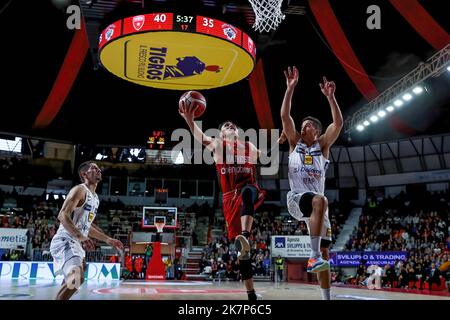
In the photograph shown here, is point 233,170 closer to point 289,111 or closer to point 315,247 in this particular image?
point 289,111

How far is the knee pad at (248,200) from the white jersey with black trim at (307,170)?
0.57 m

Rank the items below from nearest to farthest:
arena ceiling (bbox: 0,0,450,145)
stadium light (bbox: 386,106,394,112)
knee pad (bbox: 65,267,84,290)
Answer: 1. knee pad (bbox: 65,267,84,290)
2. arena ceiling (bbox: 0,0,450,145)
3. stadium light (bbox: 386,106,394,112)

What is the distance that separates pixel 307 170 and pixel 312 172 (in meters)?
0.05

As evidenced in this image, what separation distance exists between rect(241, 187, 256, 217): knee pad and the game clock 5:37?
5.66 meters

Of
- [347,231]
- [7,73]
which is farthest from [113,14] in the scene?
[347,231]

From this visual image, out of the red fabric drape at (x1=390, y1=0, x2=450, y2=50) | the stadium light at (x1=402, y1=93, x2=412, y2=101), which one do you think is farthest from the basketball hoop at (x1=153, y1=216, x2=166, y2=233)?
the red fabric drape at (x1=390, y1=0, x2=450, y2=50)

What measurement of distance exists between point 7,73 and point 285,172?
57.5 feet

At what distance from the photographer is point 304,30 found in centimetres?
1527

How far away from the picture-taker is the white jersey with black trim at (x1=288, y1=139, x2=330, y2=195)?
4.45 m

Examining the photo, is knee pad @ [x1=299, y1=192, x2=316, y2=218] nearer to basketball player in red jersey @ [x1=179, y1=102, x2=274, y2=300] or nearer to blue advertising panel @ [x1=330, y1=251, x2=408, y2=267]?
basketball player in red jersey @ [x1=179, y1=102, x2=274, y2=300]

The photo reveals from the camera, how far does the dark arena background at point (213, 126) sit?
10.5m

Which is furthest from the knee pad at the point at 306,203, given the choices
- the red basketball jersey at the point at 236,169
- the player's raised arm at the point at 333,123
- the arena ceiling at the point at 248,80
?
the arena ceiling at the point at 248,80

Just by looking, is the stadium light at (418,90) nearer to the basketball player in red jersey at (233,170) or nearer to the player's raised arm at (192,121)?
the basketball player in red jersey at (233,170)
